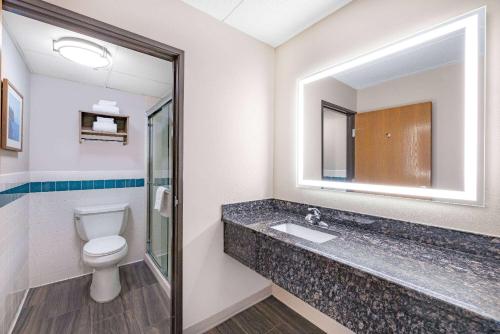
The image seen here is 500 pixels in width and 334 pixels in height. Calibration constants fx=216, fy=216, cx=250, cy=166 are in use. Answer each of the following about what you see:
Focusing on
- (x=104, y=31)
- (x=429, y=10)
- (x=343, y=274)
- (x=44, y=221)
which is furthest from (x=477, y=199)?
(x=44, y=221)

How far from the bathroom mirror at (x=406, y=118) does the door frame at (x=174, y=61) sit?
Result: 99cm

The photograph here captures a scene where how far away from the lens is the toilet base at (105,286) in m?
1.91

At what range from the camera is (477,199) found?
1007 millimetres

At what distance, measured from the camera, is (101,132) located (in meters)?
2.36

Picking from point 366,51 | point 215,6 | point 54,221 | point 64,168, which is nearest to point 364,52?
point 366,51

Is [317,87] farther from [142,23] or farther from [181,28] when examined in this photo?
[142,23]

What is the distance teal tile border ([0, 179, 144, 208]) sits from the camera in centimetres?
169

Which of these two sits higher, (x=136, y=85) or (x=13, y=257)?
(x=136, y=85)

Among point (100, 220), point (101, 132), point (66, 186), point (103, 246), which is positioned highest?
point (101, 132)

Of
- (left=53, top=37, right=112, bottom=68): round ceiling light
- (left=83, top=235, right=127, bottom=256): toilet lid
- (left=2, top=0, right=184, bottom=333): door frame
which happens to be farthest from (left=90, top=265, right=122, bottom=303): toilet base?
(left=53, top=37, right=112, bottom=68): round ceiling light

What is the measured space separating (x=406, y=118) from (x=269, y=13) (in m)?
1.16

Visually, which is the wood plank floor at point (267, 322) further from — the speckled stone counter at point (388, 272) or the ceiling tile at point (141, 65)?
the ceiling tile at point (141, 65)

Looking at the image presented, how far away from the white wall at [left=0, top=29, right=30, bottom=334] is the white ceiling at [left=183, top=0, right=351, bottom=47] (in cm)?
138

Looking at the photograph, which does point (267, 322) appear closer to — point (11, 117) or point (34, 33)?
point (11, 117)
